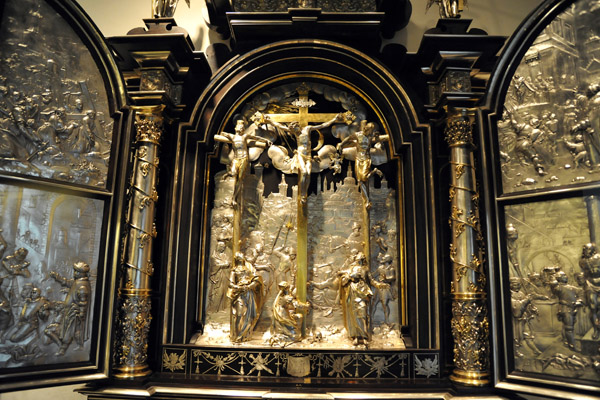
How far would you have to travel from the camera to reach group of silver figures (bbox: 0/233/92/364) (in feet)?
11.0

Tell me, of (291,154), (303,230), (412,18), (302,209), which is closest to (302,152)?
(291,154)

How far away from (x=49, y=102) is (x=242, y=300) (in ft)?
8.42

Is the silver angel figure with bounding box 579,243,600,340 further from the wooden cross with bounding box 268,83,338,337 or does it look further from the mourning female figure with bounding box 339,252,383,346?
the wooden cross with bounding box 268,83,338,337

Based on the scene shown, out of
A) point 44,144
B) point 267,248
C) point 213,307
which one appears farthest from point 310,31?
point 213,307

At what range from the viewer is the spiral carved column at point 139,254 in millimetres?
4100

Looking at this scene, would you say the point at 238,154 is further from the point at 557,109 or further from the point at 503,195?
the point at 557,109

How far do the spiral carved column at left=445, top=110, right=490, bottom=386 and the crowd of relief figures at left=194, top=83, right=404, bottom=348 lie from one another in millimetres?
733

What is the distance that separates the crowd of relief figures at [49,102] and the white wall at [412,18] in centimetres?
198

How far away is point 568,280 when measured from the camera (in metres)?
3.46

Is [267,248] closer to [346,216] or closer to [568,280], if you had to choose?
[346,216]

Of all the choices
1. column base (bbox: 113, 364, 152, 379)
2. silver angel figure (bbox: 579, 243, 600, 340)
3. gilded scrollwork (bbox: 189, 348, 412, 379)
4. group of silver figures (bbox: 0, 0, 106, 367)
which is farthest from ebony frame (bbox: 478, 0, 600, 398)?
group of silver figures (bbox: 0, 0, 106, 367)

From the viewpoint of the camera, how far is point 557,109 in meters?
3.68

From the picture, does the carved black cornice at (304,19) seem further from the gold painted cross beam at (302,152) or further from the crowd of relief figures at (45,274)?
the crowd of relief figures at (45,274)

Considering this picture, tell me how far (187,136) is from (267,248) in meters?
1.56
